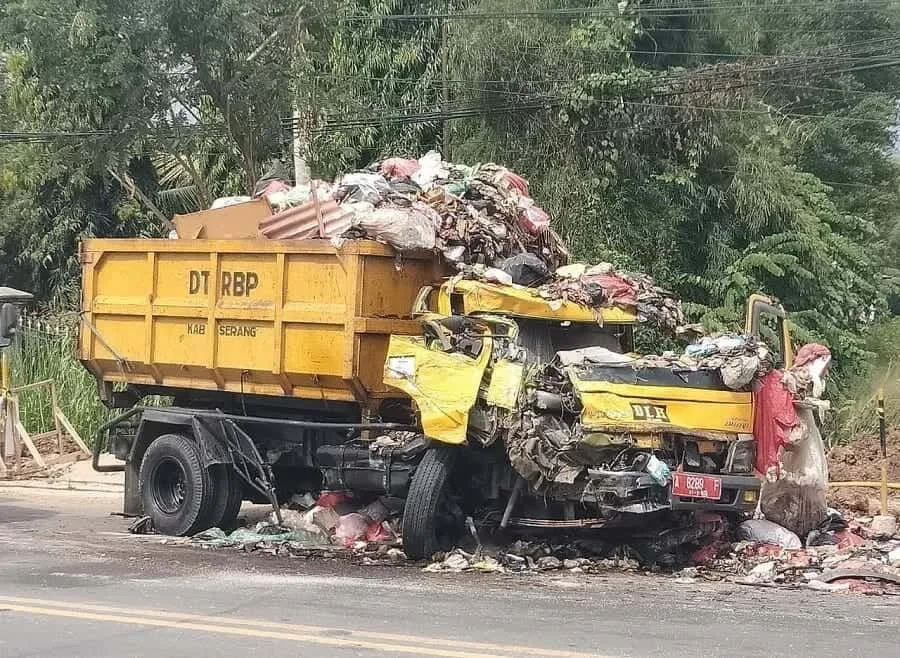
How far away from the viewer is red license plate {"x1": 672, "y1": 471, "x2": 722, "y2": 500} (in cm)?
845

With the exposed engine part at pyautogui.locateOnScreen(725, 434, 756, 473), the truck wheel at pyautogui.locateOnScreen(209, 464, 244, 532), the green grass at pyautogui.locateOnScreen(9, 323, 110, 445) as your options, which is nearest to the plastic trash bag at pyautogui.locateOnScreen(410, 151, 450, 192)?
the truck wheel at pyautogui.locateOnScreen(209, 464, 244, 532)

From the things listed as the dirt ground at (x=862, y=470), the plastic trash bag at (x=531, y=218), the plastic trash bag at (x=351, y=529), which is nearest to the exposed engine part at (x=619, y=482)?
the plastic trash bag at (x=351, y=529)

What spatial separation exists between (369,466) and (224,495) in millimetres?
1658

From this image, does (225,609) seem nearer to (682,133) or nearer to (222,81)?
(222,81)

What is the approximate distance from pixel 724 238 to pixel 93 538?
11.6m

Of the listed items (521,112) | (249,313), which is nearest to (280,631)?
(249,313)

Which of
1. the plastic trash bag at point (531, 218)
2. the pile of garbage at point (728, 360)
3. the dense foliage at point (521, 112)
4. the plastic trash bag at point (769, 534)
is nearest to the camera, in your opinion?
the pile of garbage at point (728, 360)

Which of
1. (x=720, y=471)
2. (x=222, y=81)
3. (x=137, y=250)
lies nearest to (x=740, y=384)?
(x=720, y=471)

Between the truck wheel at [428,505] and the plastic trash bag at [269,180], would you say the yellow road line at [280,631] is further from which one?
the plastic trash bag at [269,180]

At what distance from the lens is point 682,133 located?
1883 centimetres

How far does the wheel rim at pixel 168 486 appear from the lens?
1102cm

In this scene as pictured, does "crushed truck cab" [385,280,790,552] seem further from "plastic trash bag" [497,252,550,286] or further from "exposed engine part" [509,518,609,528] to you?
"plastic trash bag" [497,252,550,286]

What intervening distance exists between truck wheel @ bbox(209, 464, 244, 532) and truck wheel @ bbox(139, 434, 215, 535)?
71 mm

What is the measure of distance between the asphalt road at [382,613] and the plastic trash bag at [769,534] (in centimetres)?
108
